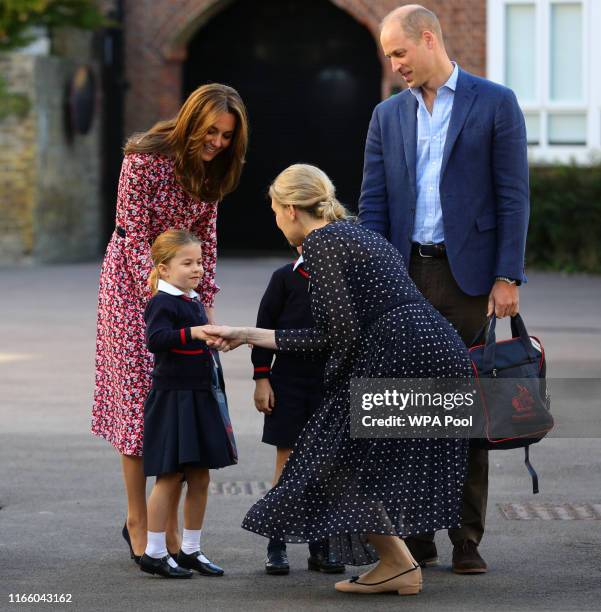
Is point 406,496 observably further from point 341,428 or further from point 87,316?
point 87,316

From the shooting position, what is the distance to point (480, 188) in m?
5.71

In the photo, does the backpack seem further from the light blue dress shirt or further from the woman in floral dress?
the woman in floral dress

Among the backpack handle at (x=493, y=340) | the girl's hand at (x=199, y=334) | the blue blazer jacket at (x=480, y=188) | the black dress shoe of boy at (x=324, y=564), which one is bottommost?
the black dress shoe of boy at (x=324, y=564)

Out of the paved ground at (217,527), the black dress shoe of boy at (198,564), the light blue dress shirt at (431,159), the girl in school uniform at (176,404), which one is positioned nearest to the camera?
the paved ground at (217,527)

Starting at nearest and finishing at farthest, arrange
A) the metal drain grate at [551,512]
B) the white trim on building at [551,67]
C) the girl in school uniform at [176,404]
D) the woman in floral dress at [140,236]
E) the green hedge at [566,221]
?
the girl in school uniform at [176,404] < the woman in floral dress at [140,236] < the metal drain grate at [551,512] < the green hedge at [566,221] < the white trim on building at [551,67]

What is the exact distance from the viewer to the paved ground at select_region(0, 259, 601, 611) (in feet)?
17.0

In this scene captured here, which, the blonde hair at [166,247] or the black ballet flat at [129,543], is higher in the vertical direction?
the blonde hair at [166,247]

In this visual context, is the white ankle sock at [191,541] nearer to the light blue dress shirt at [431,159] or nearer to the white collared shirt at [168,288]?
the white collared shirt at [168,288]

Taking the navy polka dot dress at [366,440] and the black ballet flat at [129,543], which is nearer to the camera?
the navy polka dot dress at [366,440]

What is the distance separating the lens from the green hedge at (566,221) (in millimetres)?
19234

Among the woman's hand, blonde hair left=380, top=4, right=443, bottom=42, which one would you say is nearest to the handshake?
the woman's hand

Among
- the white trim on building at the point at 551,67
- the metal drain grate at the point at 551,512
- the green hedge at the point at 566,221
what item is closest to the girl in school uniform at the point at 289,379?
the metal drain grate at the point at 551,512

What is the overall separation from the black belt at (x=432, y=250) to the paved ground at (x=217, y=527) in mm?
1154

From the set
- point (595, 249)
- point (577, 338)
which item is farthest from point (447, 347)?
point (595, 249)
